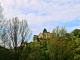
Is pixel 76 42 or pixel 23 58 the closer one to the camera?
pixel 23 58

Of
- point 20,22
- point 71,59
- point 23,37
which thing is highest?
point 20,22

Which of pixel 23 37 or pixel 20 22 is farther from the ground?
pixel 20 22

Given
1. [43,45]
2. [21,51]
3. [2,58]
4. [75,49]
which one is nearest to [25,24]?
[21,51]

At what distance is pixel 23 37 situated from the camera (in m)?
27.4

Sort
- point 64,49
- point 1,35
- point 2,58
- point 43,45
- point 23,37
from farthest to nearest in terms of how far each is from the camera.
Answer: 1. point 43,45
2. point 64,49
3. point 23,37
4. point 1,35
5. point 2,58

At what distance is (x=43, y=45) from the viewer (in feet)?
177

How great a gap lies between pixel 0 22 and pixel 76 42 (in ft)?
84.5

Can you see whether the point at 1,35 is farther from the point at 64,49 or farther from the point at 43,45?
the point at 43,45

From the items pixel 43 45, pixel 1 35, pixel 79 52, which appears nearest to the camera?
pixel 1 35

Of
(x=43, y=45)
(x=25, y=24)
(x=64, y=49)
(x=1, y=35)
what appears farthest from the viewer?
(x=43, y=45)

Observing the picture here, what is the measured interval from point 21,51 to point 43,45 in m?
29.0

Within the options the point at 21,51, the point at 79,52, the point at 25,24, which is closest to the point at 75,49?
the point at 79,52

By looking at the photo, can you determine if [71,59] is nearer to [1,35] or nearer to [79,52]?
[79,52]

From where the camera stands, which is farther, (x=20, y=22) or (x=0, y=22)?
(x=20, y=22)
